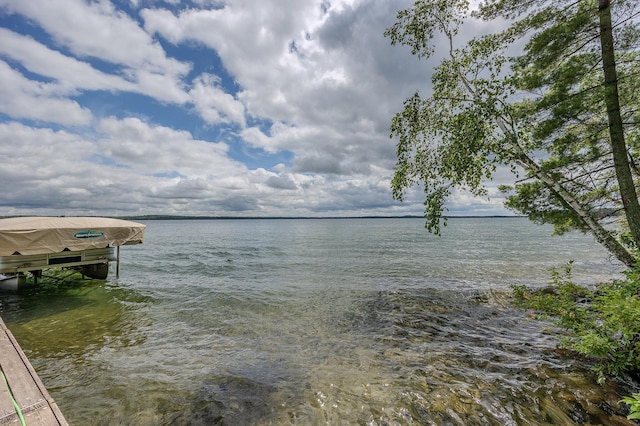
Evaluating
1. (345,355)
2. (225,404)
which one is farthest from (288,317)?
(225,404)

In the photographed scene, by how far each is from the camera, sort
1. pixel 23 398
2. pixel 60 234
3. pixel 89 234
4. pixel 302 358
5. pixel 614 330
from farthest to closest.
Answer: pixel 89 234, pixel 60 234, pixel 302 358, pixel 614 330, pixel 23 398

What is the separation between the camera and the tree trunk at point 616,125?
7.62 meters

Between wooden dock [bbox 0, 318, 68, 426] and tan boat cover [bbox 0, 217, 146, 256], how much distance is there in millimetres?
10584

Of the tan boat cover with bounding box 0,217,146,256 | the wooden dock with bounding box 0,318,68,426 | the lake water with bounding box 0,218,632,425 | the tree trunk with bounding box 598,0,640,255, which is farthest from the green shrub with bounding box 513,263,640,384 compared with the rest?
the tan boat cover with bounding box 0,217,146,256

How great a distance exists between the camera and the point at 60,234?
13.6 metres

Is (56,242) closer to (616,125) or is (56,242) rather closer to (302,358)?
(302,358)

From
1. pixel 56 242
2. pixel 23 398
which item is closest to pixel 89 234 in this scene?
pixel 56 242

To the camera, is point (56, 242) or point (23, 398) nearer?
point (23, 398)

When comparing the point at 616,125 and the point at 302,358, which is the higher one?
the point at 616,125

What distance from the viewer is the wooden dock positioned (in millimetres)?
3287

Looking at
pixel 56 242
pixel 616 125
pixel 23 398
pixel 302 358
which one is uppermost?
pixel 616 125

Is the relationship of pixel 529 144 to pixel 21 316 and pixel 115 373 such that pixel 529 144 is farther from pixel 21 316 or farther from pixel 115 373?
pixel 21 316

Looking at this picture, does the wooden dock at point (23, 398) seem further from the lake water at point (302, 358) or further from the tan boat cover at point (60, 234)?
the tan boat cover at point (60, 234)

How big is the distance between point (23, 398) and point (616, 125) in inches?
546
